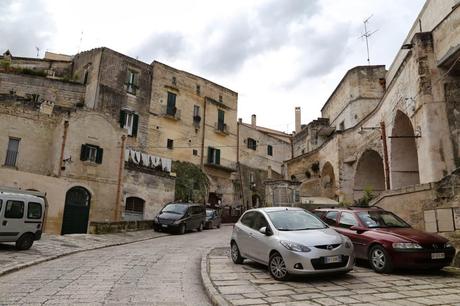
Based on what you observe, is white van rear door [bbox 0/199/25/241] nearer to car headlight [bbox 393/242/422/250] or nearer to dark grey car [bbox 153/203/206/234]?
dark grey car [bbox 153/203/206/234]

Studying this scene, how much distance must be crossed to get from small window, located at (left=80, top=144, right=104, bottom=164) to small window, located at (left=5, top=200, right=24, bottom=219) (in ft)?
34.2

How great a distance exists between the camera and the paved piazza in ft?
18.4

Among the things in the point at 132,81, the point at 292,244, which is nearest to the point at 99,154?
the point at 132,81

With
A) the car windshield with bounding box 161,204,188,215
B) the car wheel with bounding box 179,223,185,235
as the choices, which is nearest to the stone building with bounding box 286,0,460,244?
the car wheel with bounding box 179,223,185,235

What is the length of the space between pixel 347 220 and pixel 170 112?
27.2 m

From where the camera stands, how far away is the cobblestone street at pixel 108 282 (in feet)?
19.8

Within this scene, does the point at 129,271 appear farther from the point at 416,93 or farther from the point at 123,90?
the point at 123,90

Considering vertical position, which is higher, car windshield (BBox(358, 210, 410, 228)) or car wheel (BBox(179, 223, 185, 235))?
car windshield (BBox(358, 210, 410, 228))

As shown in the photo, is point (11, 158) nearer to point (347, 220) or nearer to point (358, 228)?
point (347, 220)

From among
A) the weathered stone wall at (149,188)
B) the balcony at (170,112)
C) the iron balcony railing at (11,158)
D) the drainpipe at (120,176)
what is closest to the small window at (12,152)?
the iron balcony railing at (11,158)

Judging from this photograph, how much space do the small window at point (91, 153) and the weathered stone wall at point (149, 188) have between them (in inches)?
94.9

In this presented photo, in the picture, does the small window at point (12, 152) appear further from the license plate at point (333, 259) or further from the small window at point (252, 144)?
the small window at point (252, 144)

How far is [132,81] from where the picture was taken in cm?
3192

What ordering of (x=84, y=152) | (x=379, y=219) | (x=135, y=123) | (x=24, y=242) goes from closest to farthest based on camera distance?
1. (x=379, y=219)
2. (x=24, y=242)
3. (x=84, y=152)
4. (x=135, y=123)
